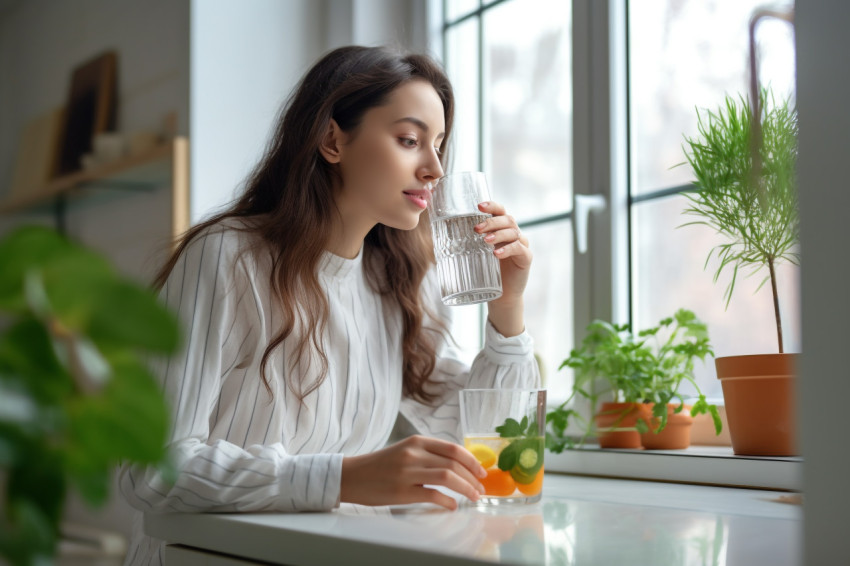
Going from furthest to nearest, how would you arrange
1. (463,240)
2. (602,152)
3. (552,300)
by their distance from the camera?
(552,300)
(602,152)
(463,240)

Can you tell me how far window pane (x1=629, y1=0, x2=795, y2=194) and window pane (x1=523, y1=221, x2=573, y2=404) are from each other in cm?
23

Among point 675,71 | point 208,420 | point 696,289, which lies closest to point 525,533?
point 208,420

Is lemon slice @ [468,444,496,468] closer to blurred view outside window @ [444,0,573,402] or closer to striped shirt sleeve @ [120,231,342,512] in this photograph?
striped shirt sleeve @ [120,231,342,512]

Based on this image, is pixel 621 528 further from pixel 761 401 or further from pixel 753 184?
pixel 753 184

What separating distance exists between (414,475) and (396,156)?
59 cm

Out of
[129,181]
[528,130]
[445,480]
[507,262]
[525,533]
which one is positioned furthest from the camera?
[129,181]

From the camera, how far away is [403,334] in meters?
1.53

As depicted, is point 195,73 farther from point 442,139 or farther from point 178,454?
point 178,454

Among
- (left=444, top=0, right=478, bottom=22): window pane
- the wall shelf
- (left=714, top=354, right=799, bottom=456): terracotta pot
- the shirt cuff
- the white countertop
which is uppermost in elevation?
(left=444, top=0, right=478, bottom=22): window pane

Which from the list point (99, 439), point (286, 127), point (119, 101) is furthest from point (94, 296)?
point (119, 101)

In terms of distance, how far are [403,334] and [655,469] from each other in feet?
1.61

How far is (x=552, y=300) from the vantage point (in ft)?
6.20

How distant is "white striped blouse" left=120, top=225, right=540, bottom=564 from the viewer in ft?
3.29

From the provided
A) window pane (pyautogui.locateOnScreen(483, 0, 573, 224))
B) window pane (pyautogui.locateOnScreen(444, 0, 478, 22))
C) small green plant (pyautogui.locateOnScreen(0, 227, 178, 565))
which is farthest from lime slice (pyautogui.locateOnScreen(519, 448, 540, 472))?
window pane (pyautogui.locateOnScreen(444, 0, 478, 22))
